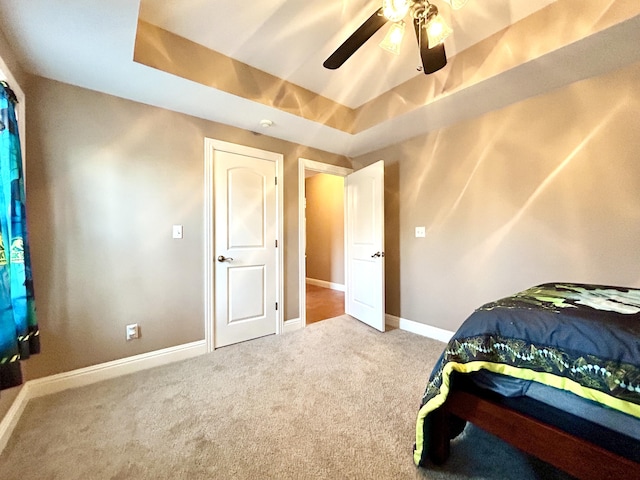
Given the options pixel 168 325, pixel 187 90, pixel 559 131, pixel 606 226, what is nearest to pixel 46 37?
pixel 187 90

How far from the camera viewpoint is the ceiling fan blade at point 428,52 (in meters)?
1.42

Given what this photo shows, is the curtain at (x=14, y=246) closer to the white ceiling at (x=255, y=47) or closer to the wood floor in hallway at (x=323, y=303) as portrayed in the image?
the white ceiling at (x=255, y=47)

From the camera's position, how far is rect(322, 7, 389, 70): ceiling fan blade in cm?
128

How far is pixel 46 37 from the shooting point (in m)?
1.51

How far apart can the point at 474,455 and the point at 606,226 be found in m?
1.80

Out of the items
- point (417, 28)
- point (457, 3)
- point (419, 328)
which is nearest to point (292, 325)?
point (419, 328)

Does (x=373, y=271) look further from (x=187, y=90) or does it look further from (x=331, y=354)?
(x=187, y=90)

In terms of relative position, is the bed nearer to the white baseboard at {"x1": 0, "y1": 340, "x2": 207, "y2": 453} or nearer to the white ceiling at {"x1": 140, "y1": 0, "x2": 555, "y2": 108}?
the white ceiling at {"x1": 140, "y1": 0, "x2": 555, "y2": 108}

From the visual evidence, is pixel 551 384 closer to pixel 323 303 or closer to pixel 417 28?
pixel 417 28

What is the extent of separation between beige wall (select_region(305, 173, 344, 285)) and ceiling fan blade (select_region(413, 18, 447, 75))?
3.87 metres

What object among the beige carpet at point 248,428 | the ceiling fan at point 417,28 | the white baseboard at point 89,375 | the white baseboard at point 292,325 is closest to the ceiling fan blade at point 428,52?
the ceiling fan at point 417,28

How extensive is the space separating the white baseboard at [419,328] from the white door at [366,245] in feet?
0.95

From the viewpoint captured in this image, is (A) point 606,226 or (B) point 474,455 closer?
(B) point 474,455

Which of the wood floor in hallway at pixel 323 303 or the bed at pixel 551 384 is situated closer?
the bed at pixel 551 384
